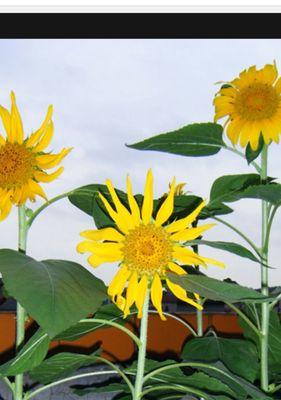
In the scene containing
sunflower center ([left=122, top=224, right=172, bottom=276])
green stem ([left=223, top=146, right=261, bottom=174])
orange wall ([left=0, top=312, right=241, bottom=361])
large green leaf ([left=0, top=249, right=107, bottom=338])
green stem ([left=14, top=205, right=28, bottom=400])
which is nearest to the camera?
large green leaf ([left=0, top=249, right=107, bottom=338])

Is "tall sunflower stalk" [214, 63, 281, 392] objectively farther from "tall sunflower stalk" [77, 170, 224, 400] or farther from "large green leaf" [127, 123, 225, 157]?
"tall sunflower stalk" [77, 170, 224, 400]

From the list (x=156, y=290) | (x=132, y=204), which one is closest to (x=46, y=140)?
(x=132, y=204)

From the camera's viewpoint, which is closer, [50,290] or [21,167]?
[50,290]

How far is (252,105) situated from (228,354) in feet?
1.82

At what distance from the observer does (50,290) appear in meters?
0.84

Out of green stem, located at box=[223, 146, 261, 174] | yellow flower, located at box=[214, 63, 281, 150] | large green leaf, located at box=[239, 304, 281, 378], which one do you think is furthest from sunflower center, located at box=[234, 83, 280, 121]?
large green leaf, located at box=[239, 304, 281, 378]

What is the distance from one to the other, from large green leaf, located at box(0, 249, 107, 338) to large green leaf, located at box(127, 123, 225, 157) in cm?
34

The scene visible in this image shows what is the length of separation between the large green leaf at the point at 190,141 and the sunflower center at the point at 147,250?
0.28m

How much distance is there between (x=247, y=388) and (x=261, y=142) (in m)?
0.58

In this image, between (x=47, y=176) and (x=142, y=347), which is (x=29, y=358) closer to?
(x=142, y=347)

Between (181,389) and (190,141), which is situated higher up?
(190,141)

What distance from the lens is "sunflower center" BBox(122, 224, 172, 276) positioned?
901mm

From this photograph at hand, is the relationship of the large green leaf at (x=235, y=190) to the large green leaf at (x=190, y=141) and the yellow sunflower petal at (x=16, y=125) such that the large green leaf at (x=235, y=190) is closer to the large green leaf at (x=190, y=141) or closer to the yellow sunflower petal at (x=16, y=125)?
the large green leaf at (x=190, y=141)

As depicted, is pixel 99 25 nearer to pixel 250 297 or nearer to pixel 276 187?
pixel 276 187
